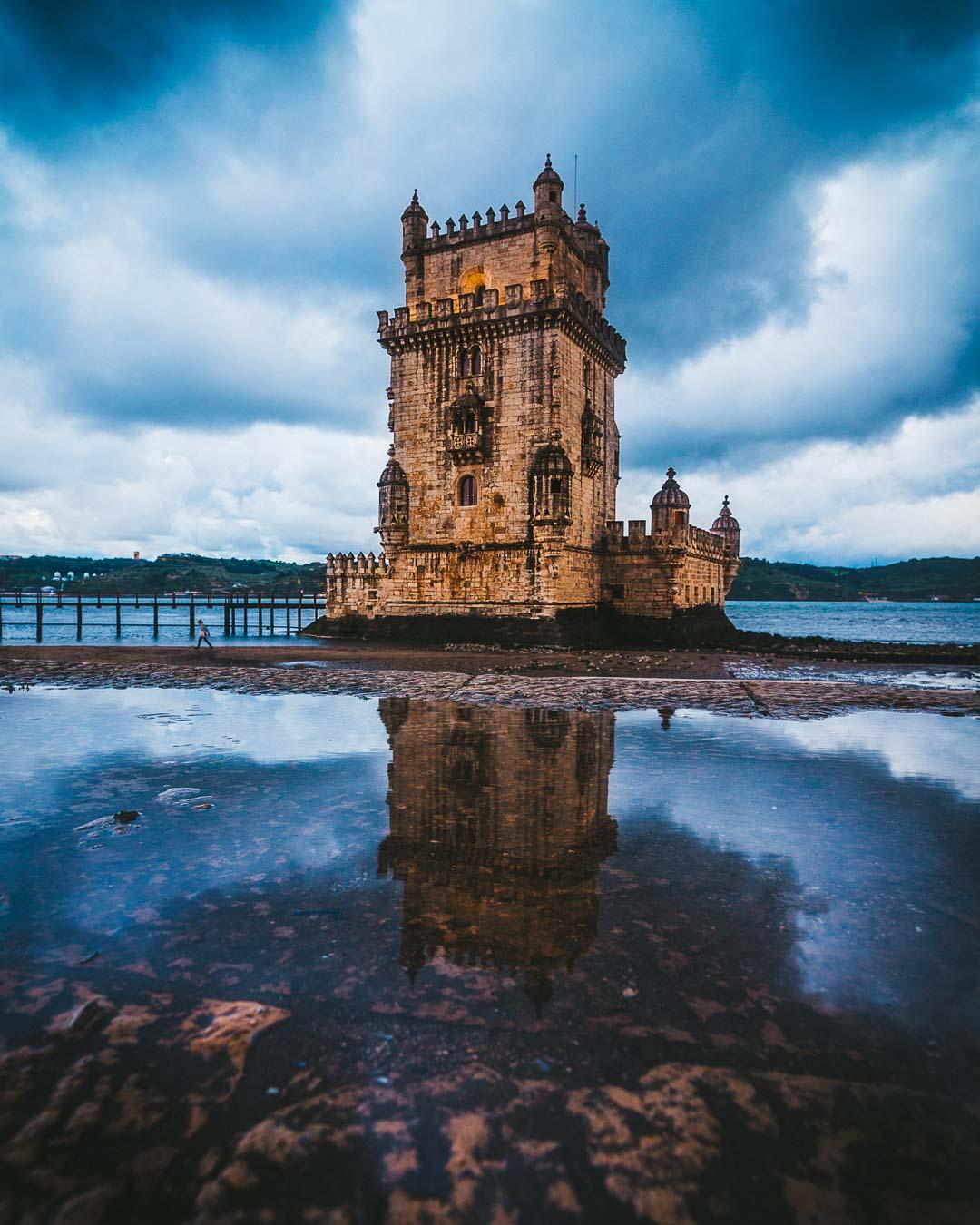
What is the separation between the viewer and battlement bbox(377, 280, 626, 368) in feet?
88.0

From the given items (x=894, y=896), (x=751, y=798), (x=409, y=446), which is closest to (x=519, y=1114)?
(x=894, y=896)

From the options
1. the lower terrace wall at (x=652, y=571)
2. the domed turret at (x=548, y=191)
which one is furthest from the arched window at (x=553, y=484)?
the domed turret at (x=548, y=191)

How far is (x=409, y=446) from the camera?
98.8 feet

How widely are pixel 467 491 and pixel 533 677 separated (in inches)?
533

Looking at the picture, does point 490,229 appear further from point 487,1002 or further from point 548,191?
point 487,1002

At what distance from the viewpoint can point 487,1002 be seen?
140 inches

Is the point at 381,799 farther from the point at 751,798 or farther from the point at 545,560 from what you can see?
the point at 545,560

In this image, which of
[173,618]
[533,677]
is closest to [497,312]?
[533,677]

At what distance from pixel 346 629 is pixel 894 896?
93.5 ft

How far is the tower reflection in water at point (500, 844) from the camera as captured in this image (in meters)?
4.18

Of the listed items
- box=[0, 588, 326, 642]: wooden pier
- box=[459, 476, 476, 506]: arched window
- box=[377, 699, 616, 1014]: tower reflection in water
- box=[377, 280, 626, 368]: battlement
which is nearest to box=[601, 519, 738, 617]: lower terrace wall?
box=[459, 476, 476, 506]: arched window

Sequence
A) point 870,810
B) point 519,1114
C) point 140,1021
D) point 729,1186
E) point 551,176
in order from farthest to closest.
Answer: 1. point 551,176
2. point 870,810
3. point 140,1021
4. point 519,1114
5. point 729,1186

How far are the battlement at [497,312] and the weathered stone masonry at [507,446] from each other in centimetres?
8

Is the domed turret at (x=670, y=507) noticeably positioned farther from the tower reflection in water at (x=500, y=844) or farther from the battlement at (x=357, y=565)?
the tower reflection in water at (x=500, y=844)
